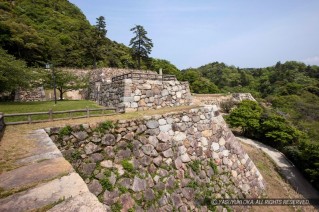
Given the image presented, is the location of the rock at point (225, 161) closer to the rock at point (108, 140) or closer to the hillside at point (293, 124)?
the rock at point (108, 140)

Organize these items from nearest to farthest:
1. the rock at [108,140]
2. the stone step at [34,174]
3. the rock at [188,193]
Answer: the stone step at [34,174], the rock at [108,140], the rock at [188,193]

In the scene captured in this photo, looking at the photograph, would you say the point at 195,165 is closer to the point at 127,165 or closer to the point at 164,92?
the point at 127,165

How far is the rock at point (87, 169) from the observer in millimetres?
5559

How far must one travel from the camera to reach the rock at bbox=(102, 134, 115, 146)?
635 cm

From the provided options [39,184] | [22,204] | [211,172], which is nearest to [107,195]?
[39,184]

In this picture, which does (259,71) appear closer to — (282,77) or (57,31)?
(282,77)

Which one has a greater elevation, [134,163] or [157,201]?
[134,163]

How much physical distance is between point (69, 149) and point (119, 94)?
5.59 m

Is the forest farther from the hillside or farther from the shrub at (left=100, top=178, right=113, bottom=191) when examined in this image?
the shrub at (left=100, top=178, right=113, bottom=191)

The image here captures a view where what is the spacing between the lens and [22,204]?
2.04 meters

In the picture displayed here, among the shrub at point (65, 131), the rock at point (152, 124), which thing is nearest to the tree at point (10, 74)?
the shrub at point (65, 131)

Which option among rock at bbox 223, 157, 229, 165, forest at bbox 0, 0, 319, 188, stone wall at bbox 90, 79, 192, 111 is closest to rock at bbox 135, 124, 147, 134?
stone wall at bbox 90, 79, 192, 111

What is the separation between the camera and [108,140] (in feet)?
21.1

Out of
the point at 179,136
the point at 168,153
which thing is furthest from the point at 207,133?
the point at 168,153
